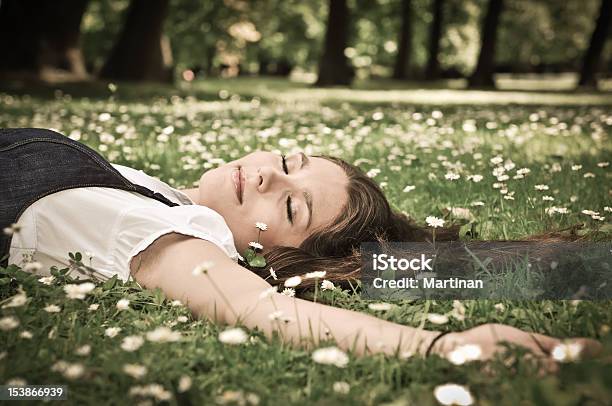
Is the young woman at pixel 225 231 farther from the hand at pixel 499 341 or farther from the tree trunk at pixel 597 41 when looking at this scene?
the tree trunk at pixel 597 41

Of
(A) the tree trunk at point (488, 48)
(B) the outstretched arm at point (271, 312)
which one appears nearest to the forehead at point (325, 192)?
(B) the outstretched arm at point (271, 312)

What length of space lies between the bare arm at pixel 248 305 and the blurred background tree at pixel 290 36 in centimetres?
1659

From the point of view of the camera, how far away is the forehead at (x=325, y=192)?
3.08 metres

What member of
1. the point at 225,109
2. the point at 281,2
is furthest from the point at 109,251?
the point at 281,2

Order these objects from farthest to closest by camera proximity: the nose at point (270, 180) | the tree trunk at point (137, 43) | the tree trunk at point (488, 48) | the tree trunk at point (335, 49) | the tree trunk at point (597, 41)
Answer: the tree trunk at point (488, 48) → the tree trunk at point (597, 41) → the tree trunk at point (335, 49) → the tree trunk at point (137, 43) → the nose at point (270, 180)

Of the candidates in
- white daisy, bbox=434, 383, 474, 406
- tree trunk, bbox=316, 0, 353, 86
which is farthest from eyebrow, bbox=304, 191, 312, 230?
tree trunk, bbox=316, 0, 353, 86

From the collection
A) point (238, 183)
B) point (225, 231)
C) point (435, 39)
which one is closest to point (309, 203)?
point (238, 183)

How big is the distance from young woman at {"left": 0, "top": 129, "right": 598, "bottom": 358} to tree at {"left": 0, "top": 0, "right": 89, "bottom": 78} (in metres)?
16.0

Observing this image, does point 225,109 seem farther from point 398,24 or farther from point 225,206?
point 398,24

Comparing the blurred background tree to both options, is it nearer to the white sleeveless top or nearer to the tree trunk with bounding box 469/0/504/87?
the tree trunk with bounding box 469/0/504/87

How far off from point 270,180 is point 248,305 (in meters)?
0.85

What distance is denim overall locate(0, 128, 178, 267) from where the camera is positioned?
8.80 ft

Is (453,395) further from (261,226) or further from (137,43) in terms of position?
(137,43)

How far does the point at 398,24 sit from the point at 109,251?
40879 mm
